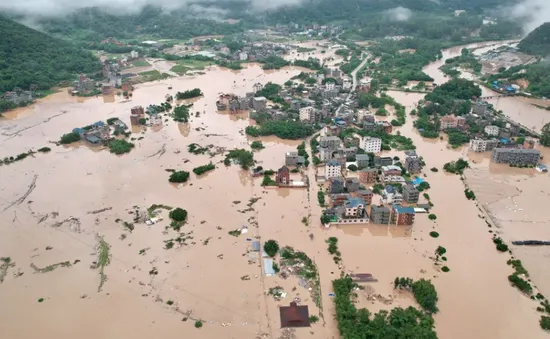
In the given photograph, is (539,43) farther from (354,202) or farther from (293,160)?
(354,202)

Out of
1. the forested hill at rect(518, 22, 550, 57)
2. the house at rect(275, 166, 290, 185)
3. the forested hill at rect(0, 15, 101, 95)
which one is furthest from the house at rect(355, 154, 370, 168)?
the forested hill at rect(518, 22, 550, 57)

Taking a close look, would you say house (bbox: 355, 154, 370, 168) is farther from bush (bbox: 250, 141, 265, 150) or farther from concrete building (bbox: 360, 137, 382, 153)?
bush (bbox: 250, 141, 265, 150)

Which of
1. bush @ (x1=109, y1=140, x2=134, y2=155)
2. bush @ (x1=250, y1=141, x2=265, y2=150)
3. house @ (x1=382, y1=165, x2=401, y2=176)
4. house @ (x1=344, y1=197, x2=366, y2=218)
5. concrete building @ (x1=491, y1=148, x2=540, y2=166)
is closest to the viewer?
house @ (x1=344, y1=197, x2=366, y2=218)

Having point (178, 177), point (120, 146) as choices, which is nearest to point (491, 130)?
point (178, 177)

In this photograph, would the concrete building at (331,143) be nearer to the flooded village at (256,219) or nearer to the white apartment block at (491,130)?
the flooded village at (256,219)

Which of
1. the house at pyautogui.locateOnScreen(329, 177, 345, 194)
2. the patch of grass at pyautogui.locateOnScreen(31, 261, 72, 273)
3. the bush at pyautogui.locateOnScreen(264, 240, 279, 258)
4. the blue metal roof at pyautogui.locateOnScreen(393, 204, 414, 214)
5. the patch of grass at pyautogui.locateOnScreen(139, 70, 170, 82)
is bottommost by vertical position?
the patch of grass at pyautogui.locateOnScreen(31, 261, 72, 273)

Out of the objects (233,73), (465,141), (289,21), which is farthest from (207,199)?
(289,21)

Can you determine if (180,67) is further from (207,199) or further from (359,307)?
(359,307)
